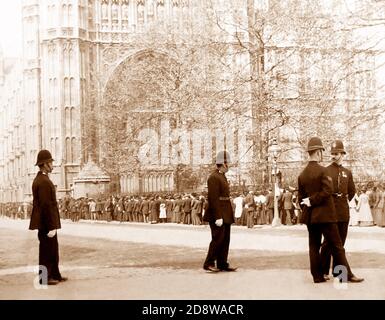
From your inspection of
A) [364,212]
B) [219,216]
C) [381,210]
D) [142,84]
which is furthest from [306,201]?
[142,84]

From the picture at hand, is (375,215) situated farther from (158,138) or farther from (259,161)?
(158,138)

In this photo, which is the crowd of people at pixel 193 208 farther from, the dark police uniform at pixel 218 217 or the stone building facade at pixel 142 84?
the dark police uniform at pixel 218 217

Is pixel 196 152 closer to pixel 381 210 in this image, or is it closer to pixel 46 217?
pixel 381 210

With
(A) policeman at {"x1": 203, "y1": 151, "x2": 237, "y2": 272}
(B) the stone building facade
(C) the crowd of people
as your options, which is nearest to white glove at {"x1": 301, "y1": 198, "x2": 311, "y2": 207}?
(A) policeman at {"x1": 203, "y1": 151, "x2": 237, "y2": 272}

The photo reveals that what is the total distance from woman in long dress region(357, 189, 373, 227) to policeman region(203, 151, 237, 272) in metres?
13.2

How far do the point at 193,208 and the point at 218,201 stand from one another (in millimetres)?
17156

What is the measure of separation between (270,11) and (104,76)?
71.6 feet

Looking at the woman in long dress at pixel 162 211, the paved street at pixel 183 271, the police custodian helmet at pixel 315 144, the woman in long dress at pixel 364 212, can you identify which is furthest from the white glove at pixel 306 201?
the woman in long dress at pixel 162 211

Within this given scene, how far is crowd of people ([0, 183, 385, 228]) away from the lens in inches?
909

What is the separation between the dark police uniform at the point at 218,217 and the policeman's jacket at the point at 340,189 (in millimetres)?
1736

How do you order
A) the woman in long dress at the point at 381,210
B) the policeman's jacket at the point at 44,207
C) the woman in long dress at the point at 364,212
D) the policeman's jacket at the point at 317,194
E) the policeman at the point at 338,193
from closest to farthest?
the policeman's jacket at the point at 317,194
the policeman at the point at 338,193
the policeman's jacket at the point at 44,207
the woman in long dress at the point at 381,210
the woman in long dress at the point at 364,212

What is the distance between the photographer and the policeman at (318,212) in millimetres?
8875

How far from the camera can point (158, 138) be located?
38.7 metres
